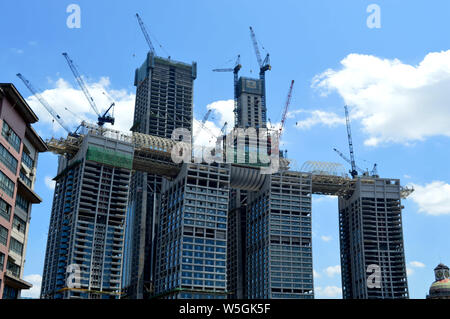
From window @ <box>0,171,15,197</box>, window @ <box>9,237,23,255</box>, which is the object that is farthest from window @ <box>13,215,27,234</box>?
window @ <box>0,171,15,197</box>

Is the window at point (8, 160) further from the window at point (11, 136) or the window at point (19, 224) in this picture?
the window at point (19, 224)

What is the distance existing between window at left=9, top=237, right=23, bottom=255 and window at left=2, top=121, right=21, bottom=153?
14.3 m

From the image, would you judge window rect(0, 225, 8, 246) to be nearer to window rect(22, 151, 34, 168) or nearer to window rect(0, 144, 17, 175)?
window rect(0, 144, 17, 175)

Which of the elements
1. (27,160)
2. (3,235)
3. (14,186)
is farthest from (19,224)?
(27,160)

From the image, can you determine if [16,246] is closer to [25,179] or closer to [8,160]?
[25,179]

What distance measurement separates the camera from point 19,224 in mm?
88500

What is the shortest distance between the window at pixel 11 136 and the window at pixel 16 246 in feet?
46.8

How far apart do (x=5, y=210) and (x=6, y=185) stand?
371 centimetres

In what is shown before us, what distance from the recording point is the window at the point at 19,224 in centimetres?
8669

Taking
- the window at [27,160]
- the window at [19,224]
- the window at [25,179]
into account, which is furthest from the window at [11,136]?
the window at [19,224]

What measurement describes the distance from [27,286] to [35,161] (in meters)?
23.1
